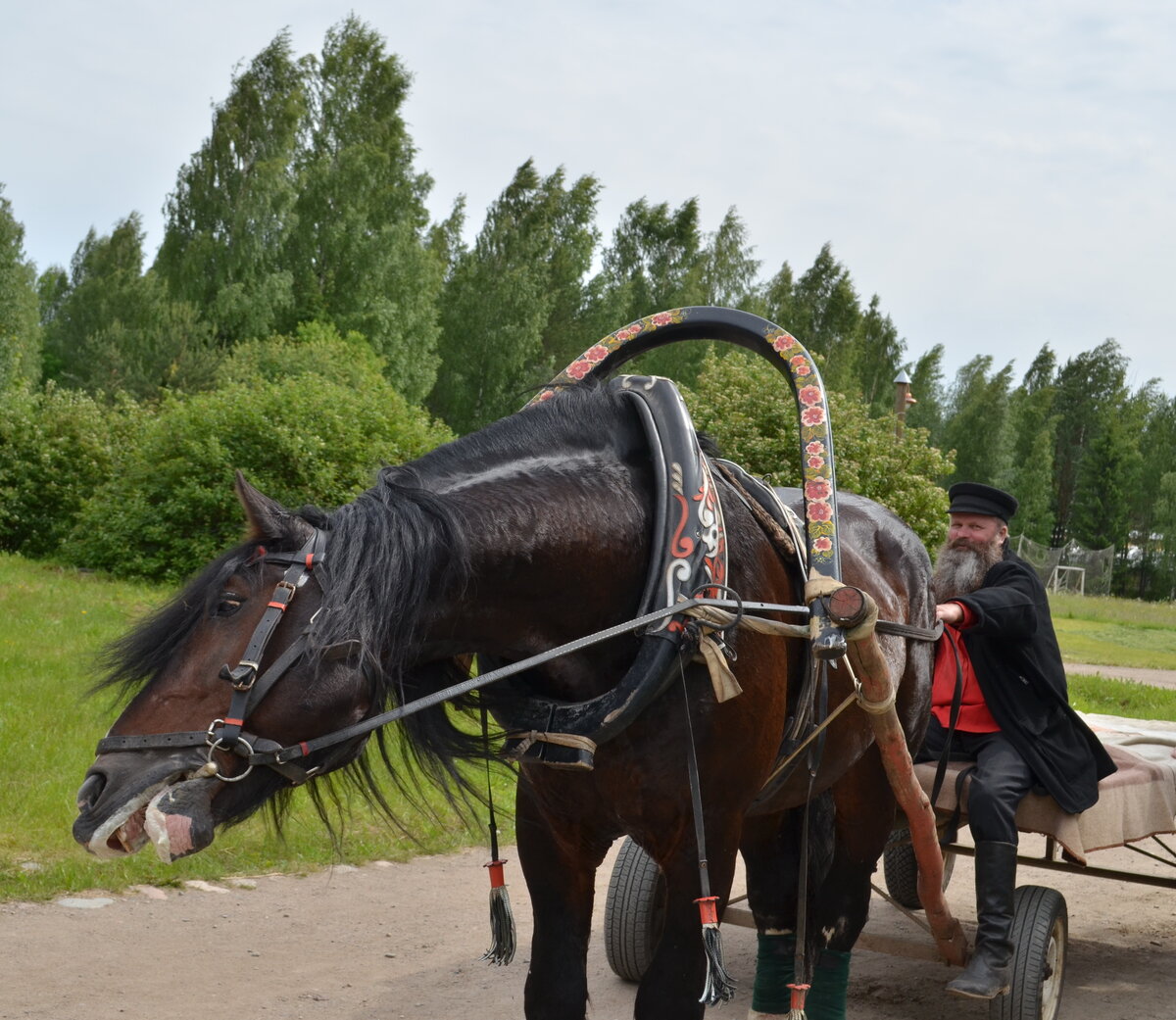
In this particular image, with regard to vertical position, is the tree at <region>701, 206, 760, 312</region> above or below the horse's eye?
above

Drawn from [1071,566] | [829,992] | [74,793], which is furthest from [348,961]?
[1071,566]

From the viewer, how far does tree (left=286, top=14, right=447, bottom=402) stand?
3086 centimetres

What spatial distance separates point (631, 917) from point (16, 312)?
35.7 m

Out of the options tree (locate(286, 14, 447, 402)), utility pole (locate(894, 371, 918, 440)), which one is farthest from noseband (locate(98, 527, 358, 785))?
tree (locate(286, 14, 447, 402))

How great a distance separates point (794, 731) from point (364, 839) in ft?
12.4

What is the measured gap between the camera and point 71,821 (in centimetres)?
553

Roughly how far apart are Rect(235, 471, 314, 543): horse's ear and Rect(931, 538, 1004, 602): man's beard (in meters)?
2.56

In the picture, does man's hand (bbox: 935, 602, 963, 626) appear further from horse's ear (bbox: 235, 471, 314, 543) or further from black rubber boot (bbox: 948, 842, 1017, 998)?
horse's ear (bbox: 235, 471, 314, 543)

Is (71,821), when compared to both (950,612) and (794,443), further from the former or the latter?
(794,443)

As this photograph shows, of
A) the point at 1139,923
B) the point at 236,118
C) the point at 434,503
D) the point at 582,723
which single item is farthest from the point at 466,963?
the point at 236,118

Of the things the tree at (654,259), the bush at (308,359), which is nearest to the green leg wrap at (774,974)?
the bush at (308,359)

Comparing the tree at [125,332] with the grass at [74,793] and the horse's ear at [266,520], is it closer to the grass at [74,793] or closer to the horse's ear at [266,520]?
the grass at [74,793]

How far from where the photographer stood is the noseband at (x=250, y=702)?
80.6 inches

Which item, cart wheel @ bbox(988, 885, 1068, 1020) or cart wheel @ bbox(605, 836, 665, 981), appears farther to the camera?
cart wheel @ bbox(605, 836, 665, 981)
